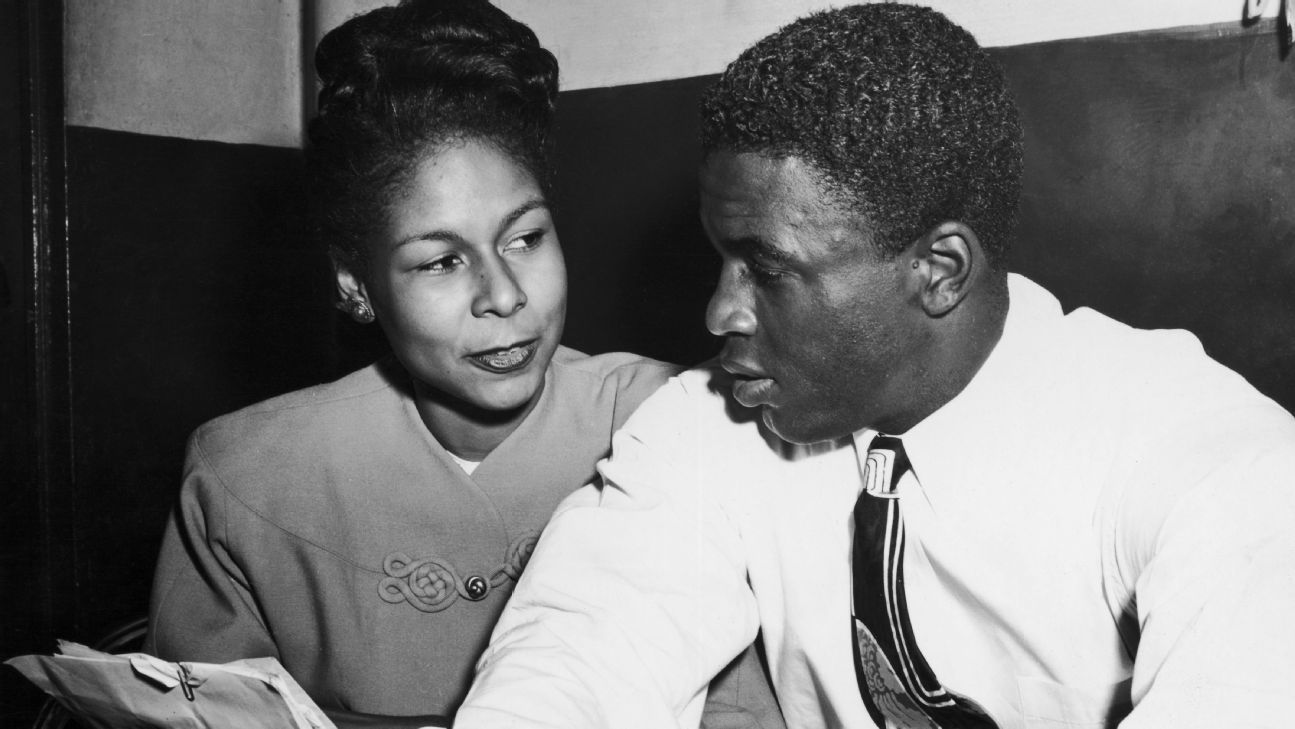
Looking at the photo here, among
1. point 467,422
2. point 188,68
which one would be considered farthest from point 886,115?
point 188,68

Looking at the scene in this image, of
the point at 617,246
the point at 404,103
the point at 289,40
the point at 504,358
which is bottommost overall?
the point at 504,358

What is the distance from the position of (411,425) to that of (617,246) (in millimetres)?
852

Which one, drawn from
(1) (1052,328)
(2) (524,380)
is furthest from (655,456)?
(1) (1052,328)

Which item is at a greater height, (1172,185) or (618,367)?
(1172,185)

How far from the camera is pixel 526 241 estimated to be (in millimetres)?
1405

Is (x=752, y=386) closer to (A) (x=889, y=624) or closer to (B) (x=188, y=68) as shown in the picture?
(A) (x=889, y=624)

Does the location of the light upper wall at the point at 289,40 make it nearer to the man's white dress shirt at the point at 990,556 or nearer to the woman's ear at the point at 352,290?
the man's white dress shirt at the point at 990,556

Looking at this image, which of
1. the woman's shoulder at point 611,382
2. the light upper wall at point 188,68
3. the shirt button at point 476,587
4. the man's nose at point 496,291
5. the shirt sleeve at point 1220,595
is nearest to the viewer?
the shirt sleeve at point 1220,595

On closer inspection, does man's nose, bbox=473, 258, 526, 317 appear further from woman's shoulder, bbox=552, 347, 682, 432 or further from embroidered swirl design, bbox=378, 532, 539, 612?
embroidered swirl design, bbox=378, 532, 539, 612

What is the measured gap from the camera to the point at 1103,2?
161 centimetres

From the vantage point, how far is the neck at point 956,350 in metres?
1.08

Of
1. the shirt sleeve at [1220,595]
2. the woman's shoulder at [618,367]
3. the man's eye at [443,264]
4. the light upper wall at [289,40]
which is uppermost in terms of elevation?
the light upper wall at [289,40]

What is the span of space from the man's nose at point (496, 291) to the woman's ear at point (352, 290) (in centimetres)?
24

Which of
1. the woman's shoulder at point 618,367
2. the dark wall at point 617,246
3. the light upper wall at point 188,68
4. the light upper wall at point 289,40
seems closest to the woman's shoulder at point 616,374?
the woman's shoulder at point 618,367
